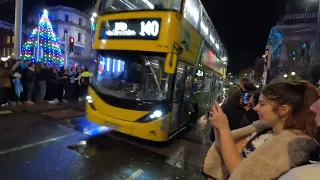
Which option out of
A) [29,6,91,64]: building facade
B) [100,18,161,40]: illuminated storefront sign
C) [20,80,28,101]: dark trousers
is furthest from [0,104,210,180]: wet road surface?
[29,6,91,64]: building facade

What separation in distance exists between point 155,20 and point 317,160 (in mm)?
5557

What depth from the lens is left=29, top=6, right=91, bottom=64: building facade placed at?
53031 mm

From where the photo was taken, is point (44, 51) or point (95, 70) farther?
point (44, 51)

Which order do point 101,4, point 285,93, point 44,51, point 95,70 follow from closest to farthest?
point 285,93 < point 95,70 < point 101,4 < point 44,51

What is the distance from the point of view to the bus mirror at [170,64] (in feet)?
19.5

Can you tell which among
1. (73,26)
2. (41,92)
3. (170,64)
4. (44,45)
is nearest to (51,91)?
(41,92)

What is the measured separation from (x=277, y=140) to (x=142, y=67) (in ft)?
17.5

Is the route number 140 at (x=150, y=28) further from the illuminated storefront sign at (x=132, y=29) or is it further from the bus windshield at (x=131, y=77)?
the bus windshield at (x=131, y=77)

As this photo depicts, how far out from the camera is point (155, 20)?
20.5ft

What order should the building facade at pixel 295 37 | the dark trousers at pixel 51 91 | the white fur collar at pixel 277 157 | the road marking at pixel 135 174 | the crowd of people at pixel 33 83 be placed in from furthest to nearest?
1. the building facade at pixel 295 37
2. the dark trousers at pixel 51 91
3. the crowd of people at pixel 33 83
4. the road marking at pixel 135 174
5. the white fur collar at pixel 277 157

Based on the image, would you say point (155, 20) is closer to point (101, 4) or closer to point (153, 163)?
point (101, 4)

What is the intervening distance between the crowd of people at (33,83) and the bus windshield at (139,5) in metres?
4.74

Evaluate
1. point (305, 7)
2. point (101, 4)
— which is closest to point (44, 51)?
point (101, 4)

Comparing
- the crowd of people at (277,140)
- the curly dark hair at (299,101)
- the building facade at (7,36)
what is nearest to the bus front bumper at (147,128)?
the crowd of people at (277,140)
